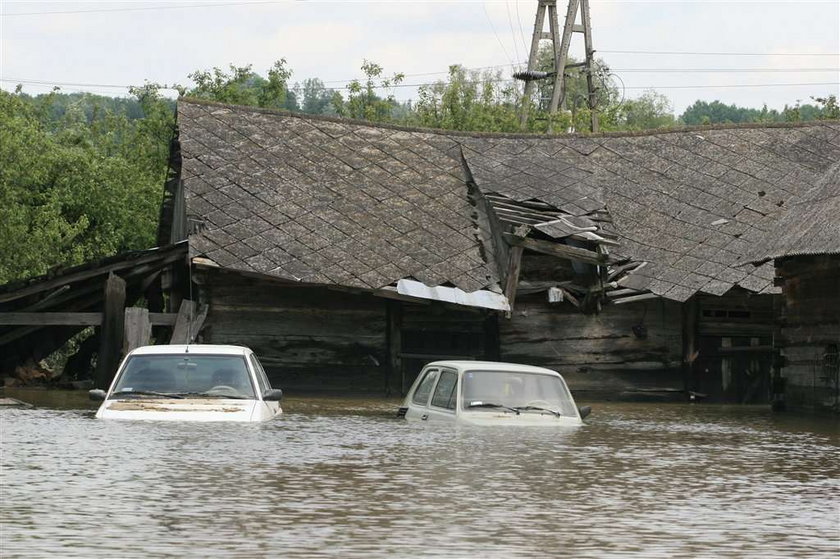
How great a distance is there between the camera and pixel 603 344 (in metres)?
27.9

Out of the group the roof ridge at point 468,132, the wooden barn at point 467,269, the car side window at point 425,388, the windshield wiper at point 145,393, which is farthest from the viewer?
the roof ridge at point 468,132

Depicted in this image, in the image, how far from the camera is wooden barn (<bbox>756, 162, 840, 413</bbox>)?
74.3 feet

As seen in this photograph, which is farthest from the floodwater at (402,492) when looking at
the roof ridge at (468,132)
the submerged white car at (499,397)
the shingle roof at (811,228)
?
the roof ridge at (468,132)

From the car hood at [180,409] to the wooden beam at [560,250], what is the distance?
12638 mm

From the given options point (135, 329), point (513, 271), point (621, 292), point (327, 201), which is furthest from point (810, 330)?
point (135, 329)

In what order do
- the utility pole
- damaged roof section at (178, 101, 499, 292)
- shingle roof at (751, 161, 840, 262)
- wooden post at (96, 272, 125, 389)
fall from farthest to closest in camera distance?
the utility pole < damaged roof section at (178, 101, 499, 292) < wooden post at (96, 272, 125, 389) < shingle roof at (751, 161, 840, 262)

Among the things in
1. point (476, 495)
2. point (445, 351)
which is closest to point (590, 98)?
point (445, 351)

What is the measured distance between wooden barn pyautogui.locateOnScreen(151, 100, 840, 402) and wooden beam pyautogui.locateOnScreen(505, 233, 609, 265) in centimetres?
3

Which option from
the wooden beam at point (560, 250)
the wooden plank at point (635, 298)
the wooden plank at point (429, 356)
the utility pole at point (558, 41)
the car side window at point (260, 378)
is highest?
the utility pole at point (558, 41)

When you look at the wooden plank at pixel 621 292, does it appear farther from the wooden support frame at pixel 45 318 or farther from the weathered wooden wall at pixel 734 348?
the wooden support frame at pixel 45 318

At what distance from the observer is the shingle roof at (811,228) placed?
21.8 metres

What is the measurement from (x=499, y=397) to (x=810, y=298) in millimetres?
10407

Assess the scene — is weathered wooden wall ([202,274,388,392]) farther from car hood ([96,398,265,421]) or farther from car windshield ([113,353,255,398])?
car hood ([96,398,265,421])

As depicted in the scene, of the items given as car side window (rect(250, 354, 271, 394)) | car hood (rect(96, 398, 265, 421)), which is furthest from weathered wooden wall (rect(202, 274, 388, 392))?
car hood (rect(96, 398, 265, 421))
